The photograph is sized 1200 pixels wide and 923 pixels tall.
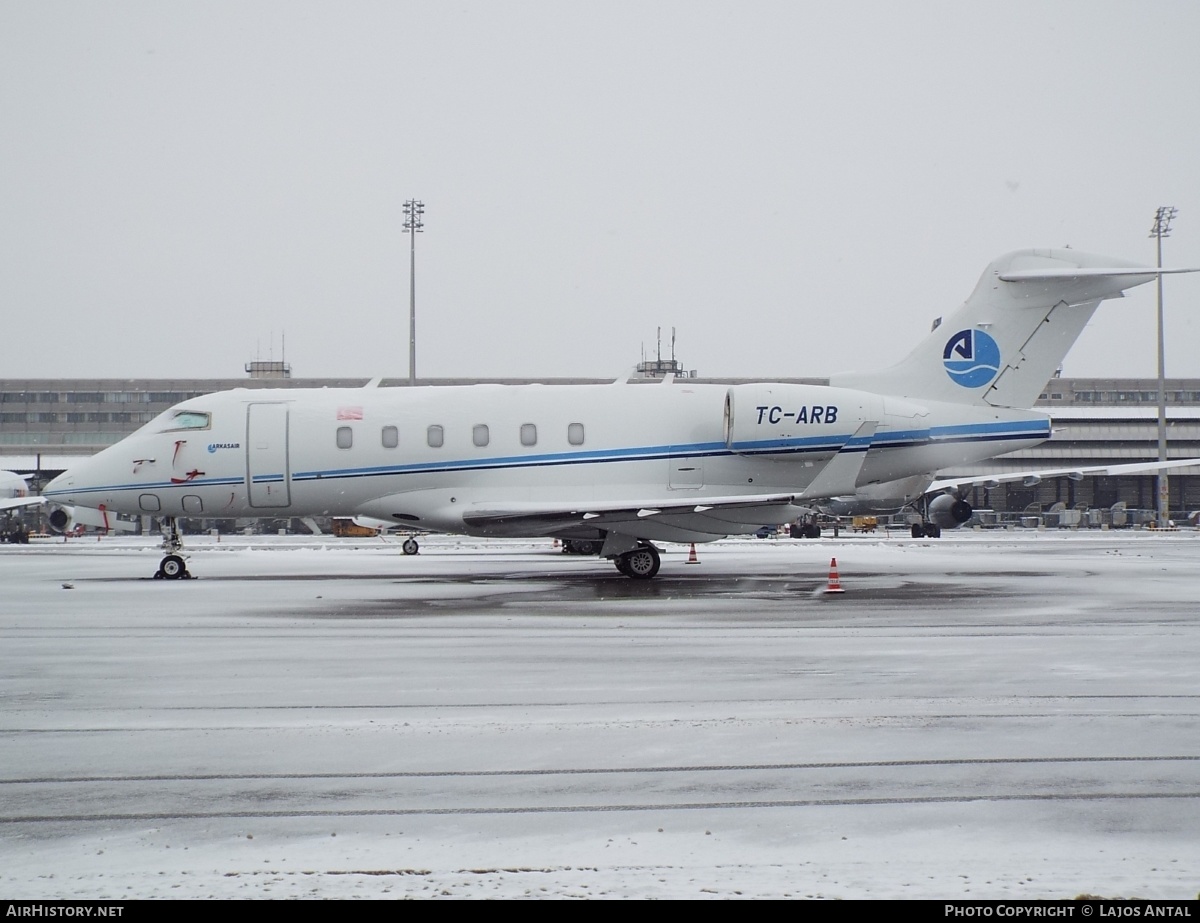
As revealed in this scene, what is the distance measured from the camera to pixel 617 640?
12898 mm

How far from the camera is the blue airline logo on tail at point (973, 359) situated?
2259 cm

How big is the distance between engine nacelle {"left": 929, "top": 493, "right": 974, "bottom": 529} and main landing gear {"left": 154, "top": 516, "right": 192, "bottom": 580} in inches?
1323

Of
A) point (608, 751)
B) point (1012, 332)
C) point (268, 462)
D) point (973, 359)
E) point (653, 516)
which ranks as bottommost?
point (608, 751)

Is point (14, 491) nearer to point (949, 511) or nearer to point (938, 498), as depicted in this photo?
point (938, 498)

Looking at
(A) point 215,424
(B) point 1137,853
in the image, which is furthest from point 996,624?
(A) point 215,424

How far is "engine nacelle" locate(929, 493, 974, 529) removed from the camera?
4797 cm

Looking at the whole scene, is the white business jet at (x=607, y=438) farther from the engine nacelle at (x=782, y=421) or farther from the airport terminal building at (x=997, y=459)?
the airport terminal building at (x=997, y=459)

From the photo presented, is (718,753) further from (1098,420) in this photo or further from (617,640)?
(1098,420)

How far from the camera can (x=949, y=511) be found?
4878cm

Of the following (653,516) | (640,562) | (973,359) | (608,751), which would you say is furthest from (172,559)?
(608,751)

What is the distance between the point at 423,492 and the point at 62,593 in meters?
6.63

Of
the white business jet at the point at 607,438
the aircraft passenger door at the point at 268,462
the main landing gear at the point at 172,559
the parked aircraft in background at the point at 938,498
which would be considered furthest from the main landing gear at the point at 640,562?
the parked aircraft in background at the point at 938,498

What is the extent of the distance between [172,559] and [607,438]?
9.31m

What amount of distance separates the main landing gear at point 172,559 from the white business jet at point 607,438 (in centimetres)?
84
